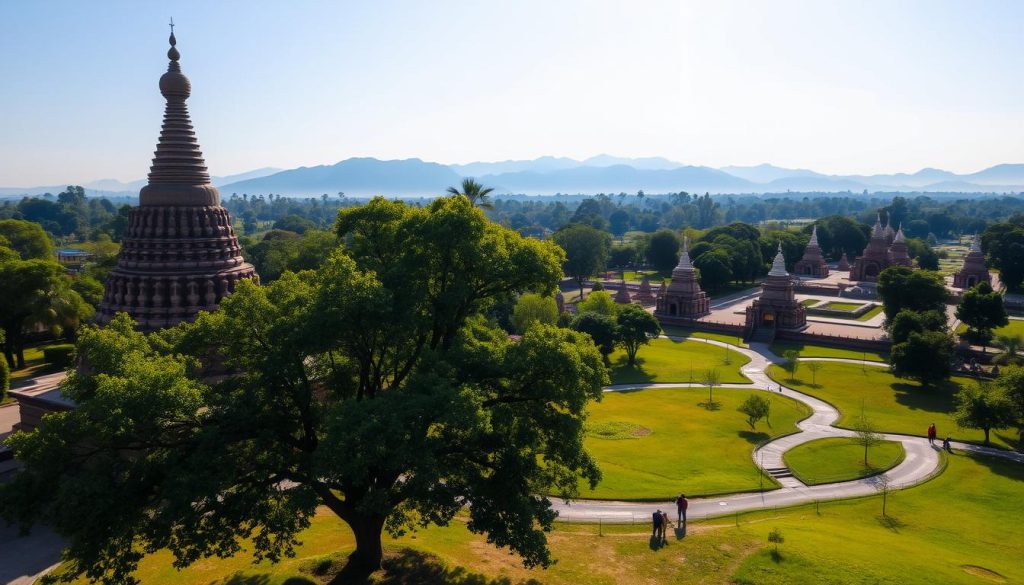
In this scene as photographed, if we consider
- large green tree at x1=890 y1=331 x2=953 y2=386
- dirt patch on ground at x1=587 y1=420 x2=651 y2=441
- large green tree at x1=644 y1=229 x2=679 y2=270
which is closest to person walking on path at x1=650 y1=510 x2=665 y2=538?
dirt patch on ground at x1=587 y1=420 x2=651 y2=441

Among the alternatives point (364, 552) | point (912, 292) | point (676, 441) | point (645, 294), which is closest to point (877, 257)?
point (645, 294)

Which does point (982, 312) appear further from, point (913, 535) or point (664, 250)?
point (664, 250)

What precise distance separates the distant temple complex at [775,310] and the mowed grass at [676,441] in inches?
1051

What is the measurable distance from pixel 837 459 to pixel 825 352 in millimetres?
35819

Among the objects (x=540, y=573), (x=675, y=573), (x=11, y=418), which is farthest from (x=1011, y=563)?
(x=11, y=418)

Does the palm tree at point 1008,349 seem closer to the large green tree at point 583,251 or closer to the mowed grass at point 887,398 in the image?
the mowed grass at point 887,398

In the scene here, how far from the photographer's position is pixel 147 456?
19.4 m

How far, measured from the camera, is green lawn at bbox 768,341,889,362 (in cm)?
7012

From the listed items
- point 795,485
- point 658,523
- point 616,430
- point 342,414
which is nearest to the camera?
point 342,414

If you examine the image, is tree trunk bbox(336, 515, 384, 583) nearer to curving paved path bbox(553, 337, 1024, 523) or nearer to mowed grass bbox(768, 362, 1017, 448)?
curving paved path bbox(553, 337, 1024, 523)

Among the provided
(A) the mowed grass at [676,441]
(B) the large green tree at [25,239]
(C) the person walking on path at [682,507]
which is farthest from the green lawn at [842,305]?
(B) the large green tree at [25,239]

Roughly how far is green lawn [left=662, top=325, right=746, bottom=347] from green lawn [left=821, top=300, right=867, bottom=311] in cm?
2633

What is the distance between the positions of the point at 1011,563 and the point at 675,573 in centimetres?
1455

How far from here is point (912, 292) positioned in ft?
239
